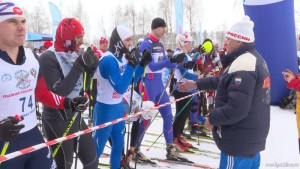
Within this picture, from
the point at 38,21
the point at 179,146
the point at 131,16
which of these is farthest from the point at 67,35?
the point at 38,21

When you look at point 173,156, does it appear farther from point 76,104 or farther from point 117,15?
point 117,15

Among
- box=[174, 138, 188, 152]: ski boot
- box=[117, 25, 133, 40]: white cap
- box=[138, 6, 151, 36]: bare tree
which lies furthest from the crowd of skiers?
box=[138, 6, 151, 36]: bare tree

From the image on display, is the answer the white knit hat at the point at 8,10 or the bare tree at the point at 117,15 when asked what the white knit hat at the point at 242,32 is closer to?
the white knit hat at the point at 8,10

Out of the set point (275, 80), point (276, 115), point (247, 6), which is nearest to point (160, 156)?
point (276, 115)

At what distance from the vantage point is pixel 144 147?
499 centimetres

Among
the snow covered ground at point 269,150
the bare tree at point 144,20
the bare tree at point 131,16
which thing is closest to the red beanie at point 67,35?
the snow covered ground at point 269,150

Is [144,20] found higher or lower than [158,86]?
higher

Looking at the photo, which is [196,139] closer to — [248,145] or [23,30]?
[248,145]

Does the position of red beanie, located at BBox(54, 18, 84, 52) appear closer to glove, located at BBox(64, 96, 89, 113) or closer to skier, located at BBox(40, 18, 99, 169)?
skier, located at BBox(40, 18, 99, 169)

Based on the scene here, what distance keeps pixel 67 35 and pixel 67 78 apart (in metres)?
0.45

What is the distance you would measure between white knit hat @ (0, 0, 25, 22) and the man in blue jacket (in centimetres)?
169

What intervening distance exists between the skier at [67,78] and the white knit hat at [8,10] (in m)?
0.58

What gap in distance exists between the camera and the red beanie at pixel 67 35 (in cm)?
255

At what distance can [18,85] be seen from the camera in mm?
1841
